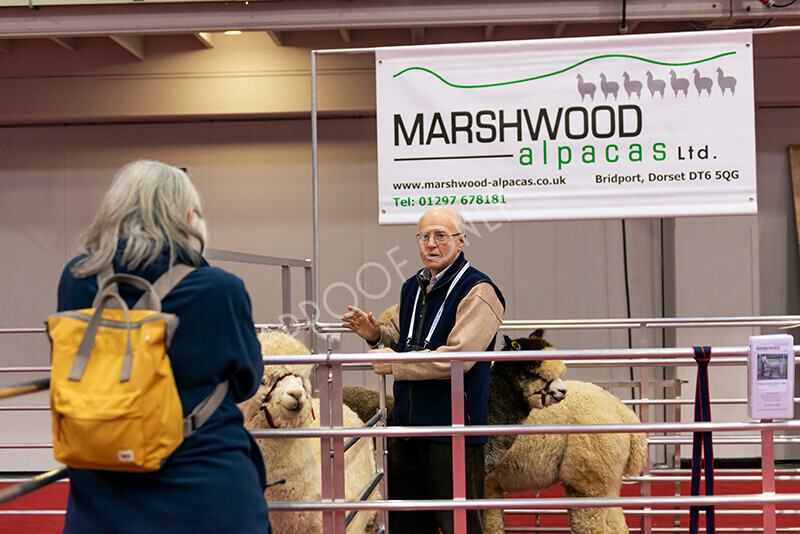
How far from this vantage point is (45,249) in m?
7.41

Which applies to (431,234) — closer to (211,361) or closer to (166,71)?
(211,361)

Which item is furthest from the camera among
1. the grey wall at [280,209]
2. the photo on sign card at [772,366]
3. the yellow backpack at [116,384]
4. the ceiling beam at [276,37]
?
the grey wall at [280,209]

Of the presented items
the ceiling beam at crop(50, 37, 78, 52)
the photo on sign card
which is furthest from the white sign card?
the ceiling beam at crop(50, 37, 78, 52)

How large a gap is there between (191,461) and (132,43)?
240 inches

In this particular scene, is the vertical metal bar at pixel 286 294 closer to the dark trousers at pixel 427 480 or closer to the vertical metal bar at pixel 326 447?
the dark trousers at pixel 427 480

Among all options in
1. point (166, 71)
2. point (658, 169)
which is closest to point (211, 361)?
point (658, 169)

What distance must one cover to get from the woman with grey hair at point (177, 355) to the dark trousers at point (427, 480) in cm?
123

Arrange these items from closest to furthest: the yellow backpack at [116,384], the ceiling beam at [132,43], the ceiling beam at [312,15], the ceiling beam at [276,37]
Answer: the yellow backpack at [116,384], the ceiling beam at [312,15], the ceiling beam at [132,43], the ceiling beam at [276,37]

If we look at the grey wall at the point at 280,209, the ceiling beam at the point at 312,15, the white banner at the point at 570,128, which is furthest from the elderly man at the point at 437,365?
the grey wall at the point at 280,209

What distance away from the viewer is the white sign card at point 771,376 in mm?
2119

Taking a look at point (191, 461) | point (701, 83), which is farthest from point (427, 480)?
point (701, 83)

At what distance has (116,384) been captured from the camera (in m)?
1.41

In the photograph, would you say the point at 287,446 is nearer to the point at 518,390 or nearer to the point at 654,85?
the point at 518,390

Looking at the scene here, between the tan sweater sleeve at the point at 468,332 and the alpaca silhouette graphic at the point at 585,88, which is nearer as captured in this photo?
the tan sweater sleeve at the point at 468,332
